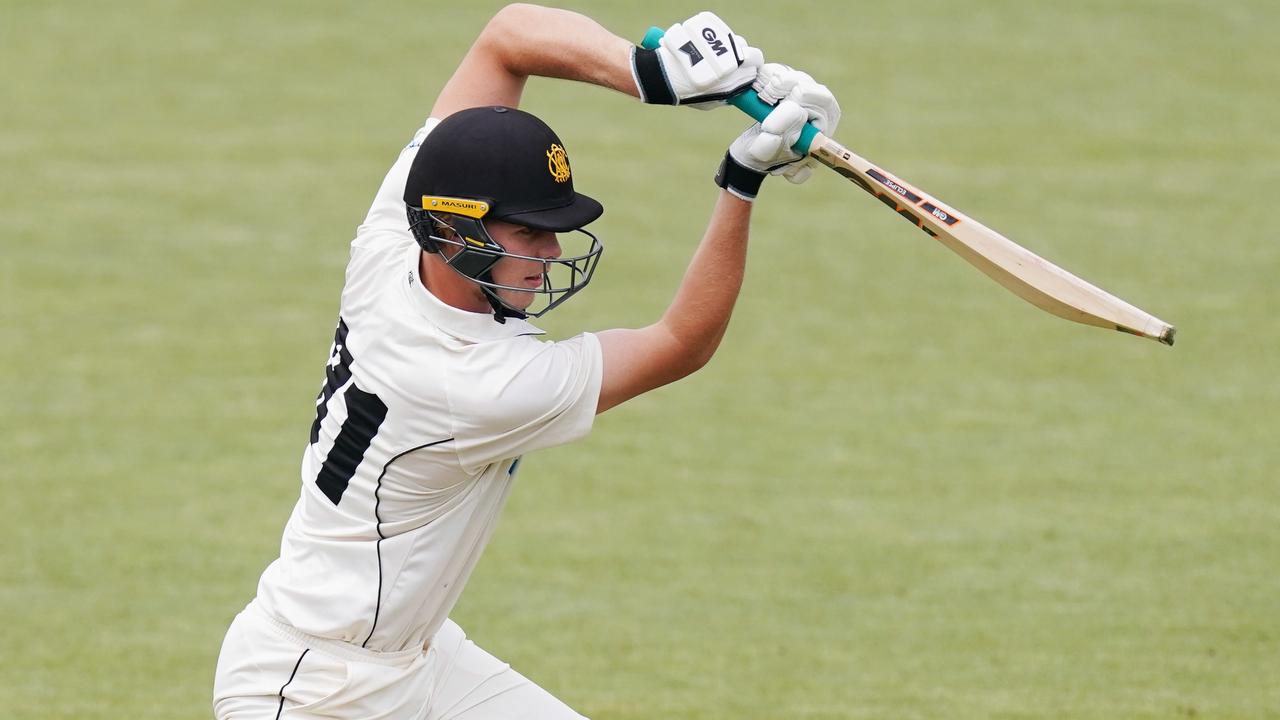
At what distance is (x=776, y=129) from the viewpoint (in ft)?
14.7

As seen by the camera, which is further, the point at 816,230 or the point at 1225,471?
the point at 816,230

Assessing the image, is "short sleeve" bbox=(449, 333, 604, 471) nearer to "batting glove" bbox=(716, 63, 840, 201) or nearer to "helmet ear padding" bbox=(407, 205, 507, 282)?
"helmet ear padding" bbox=(407, 205, 507, 282)

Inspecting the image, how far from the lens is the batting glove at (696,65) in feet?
14.9

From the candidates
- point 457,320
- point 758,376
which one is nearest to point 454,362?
point 457,320

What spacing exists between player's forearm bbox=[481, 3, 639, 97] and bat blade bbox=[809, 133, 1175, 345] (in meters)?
0.58

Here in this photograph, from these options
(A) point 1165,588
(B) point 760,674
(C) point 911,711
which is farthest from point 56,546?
(A) point 1165,588

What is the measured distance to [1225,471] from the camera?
9477 millimetres

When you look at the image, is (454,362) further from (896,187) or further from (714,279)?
(896,187)

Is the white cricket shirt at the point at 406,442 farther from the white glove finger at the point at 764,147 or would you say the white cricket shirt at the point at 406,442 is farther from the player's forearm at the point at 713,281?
the white glove finger at the point at 764,147

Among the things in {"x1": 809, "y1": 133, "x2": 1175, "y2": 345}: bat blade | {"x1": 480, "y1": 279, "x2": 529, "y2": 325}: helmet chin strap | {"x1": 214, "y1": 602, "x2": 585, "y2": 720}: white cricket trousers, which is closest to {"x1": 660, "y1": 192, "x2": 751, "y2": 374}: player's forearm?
{"x1": 809, "y1": 133, "x2": 1175, "y2": 345}: bat blade

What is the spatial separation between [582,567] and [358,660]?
386 centimetres

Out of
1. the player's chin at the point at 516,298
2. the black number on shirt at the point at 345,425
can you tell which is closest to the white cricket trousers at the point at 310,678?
the black number on shirt at the point at 345,425

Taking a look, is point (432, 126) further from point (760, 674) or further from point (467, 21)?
point (467, 21)

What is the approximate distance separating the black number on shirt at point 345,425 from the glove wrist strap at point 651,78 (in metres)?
1.05
